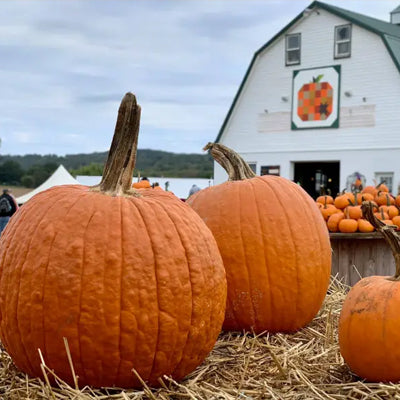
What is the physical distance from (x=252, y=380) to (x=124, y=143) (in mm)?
983

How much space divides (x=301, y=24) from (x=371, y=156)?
6.32m

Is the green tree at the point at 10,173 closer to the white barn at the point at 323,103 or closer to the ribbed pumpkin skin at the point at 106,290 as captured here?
the white barn at the point at 323,103

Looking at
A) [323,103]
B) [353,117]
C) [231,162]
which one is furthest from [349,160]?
[231,162]

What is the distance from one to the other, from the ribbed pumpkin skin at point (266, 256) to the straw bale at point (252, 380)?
18cm

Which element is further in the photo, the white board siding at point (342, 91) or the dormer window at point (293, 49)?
the dormer window at point (293, 49)

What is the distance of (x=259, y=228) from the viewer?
3.10m

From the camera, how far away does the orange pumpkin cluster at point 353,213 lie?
638 cm

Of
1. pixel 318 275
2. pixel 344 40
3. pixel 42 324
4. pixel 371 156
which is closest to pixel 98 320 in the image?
pixel 42 324

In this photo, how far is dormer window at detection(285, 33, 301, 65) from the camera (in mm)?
25406

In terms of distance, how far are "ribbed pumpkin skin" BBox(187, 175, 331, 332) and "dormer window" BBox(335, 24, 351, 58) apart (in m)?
22.0

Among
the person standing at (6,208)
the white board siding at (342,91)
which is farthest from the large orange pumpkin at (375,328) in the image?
the white board siding at (342,91)

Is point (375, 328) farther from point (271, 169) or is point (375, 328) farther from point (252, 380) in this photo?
point (271, 169)

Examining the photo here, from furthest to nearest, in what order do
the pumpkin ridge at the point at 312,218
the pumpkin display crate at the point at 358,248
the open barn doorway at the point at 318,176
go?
the open barn doorway at the point at 318,176
the pumpkin display crate at the point at 358,248
the pumpkin ridge at the point at 312,218

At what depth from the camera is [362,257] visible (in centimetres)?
636
